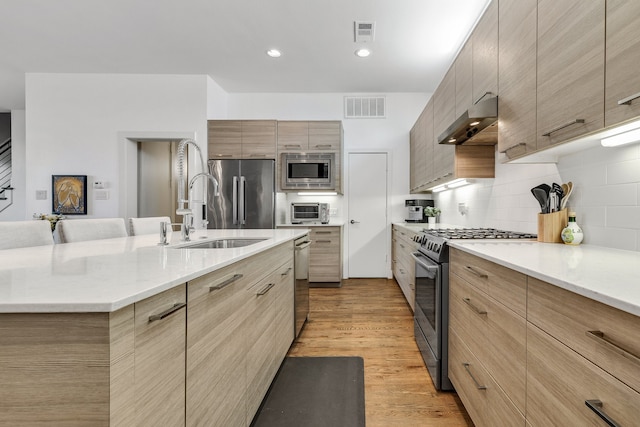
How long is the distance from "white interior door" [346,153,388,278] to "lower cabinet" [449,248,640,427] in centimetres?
332

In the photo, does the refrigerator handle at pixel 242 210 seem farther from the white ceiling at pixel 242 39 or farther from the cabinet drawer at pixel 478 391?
the cabinet drawer at pixel 478 391

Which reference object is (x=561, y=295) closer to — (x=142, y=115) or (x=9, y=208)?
(x=142, y=115)

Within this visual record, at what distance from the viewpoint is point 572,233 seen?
1.60m

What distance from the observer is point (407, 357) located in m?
2.26

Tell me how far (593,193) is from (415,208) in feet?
9.52

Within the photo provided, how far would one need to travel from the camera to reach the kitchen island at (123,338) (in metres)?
0.62

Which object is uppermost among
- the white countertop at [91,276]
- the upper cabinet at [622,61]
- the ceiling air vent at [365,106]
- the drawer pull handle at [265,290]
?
the ceiling air vent at [365,106]

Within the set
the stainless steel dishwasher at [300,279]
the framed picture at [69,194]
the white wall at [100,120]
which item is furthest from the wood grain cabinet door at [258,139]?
the framed picture at [69,194]

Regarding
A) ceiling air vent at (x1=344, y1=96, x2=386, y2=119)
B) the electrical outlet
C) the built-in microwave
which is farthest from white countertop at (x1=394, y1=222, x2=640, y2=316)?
the electrical outlet

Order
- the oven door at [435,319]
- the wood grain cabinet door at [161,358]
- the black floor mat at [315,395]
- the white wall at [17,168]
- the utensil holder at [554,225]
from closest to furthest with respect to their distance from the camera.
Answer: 1. the wood grain cabinet door at [161,358]
2. the black floor mat at [315,395]
3. the utensil holder at [554,225]
4. the oven door at [435,319]
5. the white wall at [17,168]

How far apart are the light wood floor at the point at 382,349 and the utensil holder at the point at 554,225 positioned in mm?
1088

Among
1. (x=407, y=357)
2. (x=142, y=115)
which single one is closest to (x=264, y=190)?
(x=142, y=115)

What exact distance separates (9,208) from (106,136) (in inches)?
142

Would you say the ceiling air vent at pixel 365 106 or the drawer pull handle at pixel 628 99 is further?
the ceiling air vent at pixel 365 106
